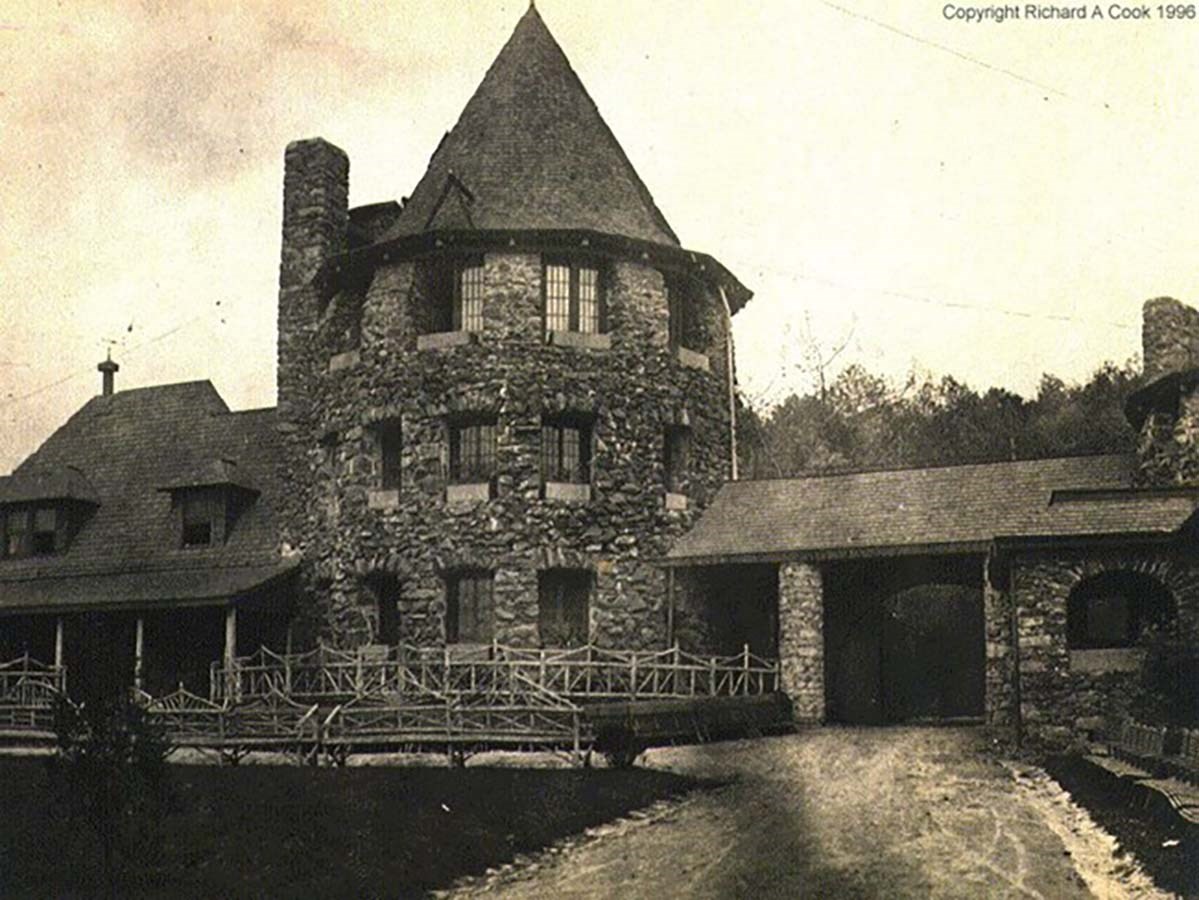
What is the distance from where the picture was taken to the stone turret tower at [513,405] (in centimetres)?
2661

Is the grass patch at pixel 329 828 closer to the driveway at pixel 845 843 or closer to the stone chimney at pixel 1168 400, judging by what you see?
the driveway at pixel 845 843

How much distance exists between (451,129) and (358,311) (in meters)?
4.44

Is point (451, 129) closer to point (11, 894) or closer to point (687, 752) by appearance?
point (687, 752)

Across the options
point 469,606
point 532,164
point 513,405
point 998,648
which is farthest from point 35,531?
point 998,648

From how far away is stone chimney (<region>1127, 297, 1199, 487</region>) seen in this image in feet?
78.3

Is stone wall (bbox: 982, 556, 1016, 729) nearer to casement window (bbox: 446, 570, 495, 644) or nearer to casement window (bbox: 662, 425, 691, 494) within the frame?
casement window (bbox: 662, 425, 691, 494)

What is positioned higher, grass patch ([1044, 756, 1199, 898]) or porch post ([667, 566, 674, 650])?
porch post ([667, 566, 674, 650])

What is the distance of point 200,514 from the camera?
102ft

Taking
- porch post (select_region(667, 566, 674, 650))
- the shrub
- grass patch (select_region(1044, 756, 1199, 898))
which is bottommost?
grass patch (select_region(1044, 756, 1199, 898))

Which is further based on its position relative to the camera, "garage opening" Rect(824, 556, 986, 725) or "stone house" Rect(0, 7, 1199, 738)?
"garage opening" Rect(824, 556, 986, 725)

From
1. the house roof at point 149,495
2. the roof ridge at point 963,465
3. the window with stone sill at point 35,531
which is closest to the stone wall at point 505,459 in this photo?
the roof ridge at point 963,465

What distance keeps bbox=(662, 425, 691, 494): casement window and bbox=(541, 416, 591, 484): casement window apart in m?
1.78

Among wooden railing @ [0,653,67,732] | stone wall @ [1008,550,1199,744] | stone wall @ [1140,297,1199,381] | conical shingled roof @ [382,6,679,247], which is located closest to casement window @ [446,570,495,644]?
conical shingled roof @ [382,6,679,247]

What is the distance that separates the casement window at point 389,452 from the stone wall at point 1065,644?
11972 millimetres
